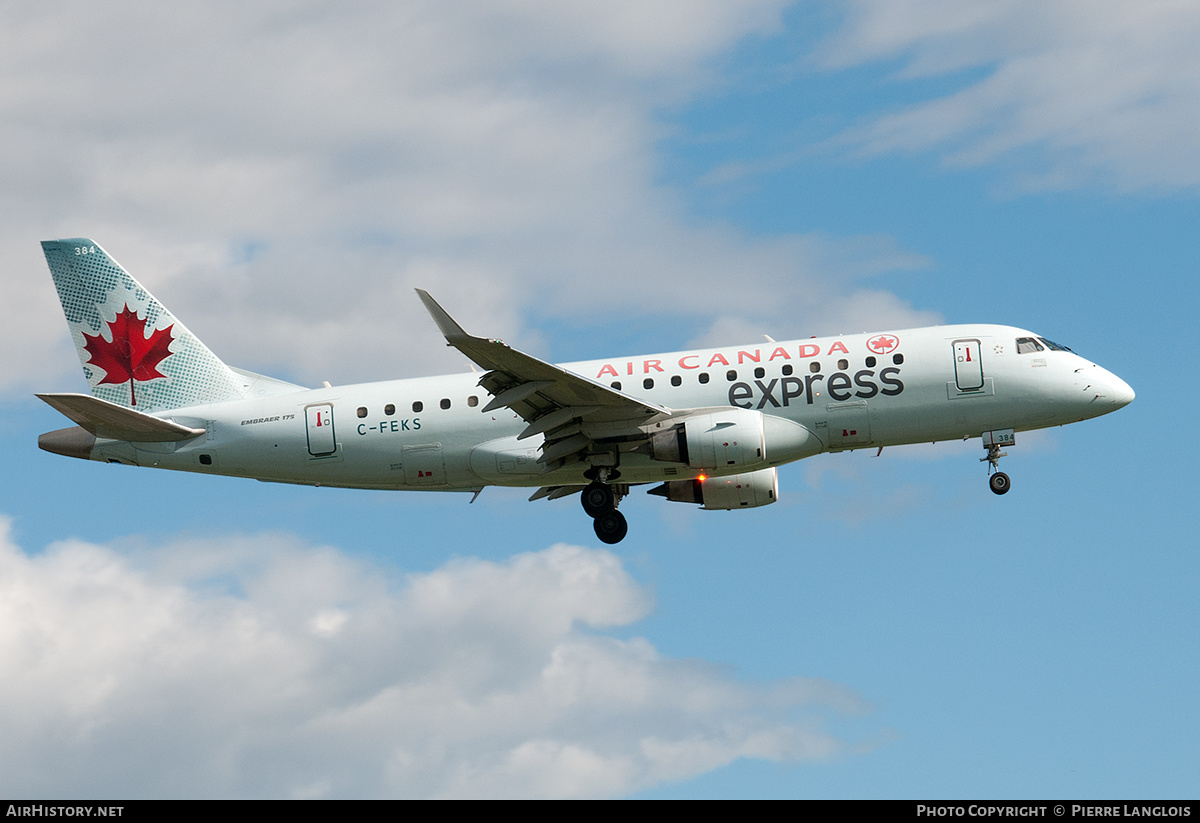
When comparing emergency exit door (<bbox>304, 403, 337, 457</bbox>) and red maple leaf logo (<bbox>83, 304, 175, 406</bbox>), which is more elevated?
red maple leaf logo (<bbox>83, 304, 175, 406</bbox>)

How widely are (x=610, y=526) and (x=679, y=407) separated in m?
4.02

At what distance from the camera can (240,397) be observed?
3872 centimetres

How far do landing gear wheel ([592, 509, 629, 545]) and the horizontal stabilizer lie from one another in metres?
12.0

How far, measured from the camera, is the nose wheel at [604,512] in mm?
36594

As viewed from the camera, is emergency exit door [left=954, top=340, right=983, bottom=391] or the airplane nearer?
the airplane

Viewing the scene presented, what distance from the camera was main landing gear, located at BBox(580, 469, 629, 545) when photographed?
3656 cm

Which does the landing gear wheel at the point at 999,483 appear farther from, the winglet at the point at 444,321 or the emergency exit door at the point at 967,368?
the winglet at the point at 444,321

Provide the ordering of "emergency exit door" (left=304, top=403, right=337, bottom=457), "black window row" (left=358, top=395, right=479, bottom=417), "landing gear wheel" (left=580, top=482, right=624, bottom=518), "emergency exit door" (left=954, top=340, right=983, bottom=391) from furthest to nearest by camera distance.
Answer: "emergency exit door" (left=304, top=403, right=337, bottom=457), "black window row" (left=358, top=395, right=479, bottom=417), "landing gear wheel" (left=580, top=482, right=624, bottom=518), "emergency exit door" (left=954, top=340, right=983, bottom=391)

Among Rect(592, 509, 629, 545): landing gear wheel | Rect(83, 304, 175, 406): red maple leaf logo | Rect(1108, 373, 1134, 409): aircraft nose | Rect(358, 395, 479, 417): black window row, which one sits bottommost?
Rect(592, 509, 629, 545): landing gear wheel

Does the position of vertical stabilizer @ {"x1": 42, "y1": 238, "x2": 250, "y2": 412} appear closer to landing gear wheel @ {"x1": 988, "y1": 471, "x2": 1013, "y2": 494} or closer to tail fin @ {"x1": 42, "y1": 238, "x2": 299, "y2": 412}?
tail fin @ {"x1": 42, "y1": 238, "x2": 299, "y2": 412}

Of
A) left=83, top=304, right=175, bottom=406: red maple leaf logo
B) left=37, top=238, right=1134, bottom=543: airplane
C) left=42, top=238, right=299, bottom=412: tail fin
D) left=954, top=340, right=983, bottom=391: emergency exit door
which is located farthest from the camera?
left=83, top=304, right=175, bottom=406: red maple leaf logo

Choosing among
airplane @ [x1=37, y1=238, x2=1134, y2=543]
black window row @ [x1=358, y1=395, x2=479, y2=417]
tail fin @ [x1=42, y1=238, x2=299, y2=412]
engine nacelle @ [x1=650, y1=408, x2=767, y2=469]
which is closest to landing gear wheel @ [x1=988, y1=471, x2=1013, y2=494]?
airplane @ [x1=37, y1=238, x2=1134, y2=543]
